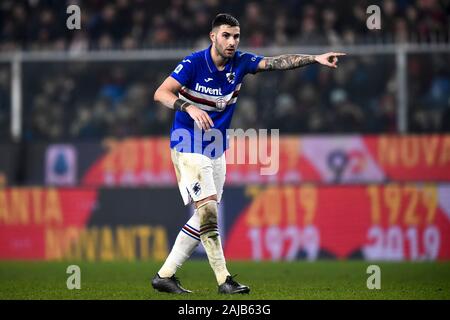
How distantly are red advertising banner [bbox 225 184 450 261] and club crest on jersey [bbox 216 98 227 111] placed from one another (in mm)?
6962

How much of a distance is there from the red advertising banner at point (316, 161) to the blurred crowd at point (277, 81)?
220 mm

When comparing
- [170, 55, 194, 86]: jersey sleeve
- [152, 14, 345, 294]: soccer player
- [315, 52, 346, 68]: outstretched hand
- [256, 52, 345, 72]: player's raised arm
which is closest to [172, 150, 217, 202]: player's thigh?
[152, 14, 345, 294]: soccer player

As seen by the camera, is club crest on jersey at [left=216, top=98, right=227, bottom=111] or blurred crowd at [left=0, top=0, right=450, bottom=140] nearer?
club crest on jersey at [left=216, top=98, right=227, bottom=111]

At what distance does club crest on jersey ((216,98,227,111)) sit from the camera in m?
10.4

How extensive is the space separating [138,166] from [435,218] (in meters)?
5.26

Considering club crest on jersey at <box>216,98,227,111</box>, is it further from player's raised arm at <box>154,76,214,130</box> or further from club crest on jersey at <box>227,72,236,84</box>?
player's raised arm at <box>154,76,214,130</box>

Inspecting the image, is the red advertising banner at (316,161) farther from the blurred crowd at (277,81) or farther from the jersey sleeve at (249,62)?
the jersey sleeve at (249,62)

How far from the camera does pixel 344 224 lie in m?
17.0

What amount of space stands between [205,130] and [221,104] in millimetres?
595

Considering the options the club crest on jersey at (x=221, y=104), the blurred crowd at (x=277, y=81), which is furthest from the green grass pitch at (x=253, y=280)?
the blurred crowd at (x=277, y=81)

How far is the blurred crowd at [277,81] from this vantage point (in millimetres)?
18047

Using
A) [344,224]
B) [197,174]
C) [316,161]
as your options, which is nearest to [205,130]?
[197,174]
